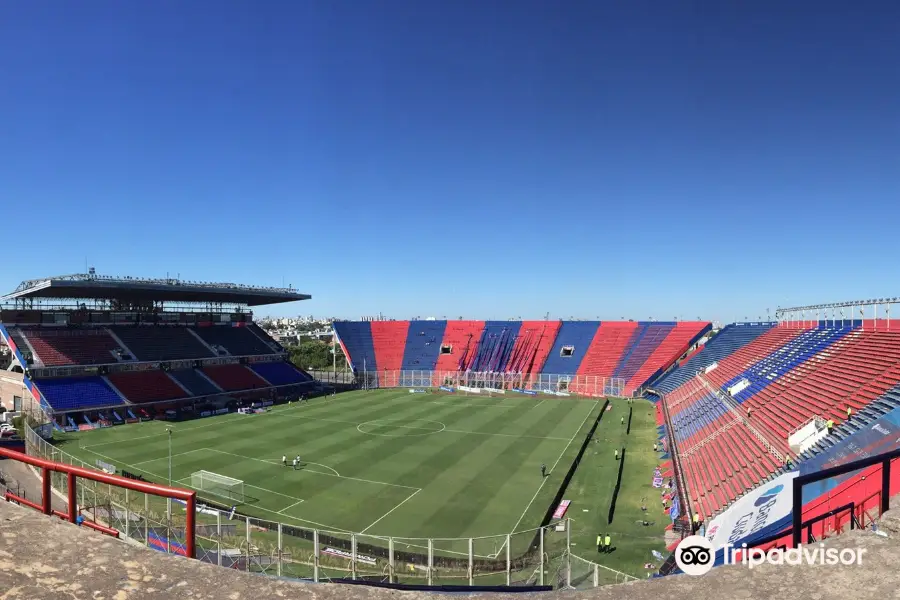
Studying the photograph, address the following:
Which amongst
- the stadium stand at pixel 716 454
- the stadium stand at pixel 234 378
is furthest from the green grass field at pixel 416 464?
the stadium stand at pixel 234 378

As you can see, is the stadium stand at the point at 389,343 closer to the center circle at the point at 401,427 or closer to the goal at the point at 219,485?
the center circle at the point at 401,427

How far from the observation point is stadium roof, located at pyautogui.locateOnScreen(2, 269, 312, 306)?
44188 millimetres

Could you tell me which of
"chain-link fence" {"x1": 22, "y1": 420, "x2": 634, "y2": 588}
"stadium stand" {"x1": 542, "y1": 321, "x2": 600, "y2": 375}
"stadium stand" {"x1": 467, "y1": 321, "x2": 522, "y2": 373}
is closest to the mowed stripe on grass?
"chain-link fence" {"x1": 22, "y1": 420, "x2": 634, "y2": 588}

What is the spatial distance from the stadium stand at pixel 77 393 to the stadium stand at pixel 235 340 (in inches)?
589

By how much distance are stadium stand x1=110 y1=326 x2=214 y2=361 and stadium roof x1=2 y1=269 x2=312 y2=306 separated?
3397mm

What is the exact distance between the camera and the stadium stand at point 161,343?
172 feet

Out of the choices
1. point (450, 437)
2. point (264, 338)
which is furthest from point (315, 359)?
point (450, 437)

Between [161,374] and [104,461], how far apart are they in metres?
21.6

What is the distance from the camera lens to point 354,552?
13.6m

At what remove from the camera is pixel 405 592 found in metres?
3.75

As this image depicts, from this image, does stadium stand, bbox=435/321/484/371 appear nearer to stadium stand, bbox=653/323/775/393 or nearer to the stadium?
the stadium

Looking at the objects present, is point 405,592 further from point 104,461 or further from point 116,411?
point 116,411

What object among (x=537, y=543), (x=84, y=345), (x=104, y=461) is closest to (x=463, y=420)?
(x=104, y=461)

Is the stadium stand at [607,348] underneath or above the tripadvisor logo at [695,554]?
underneath
